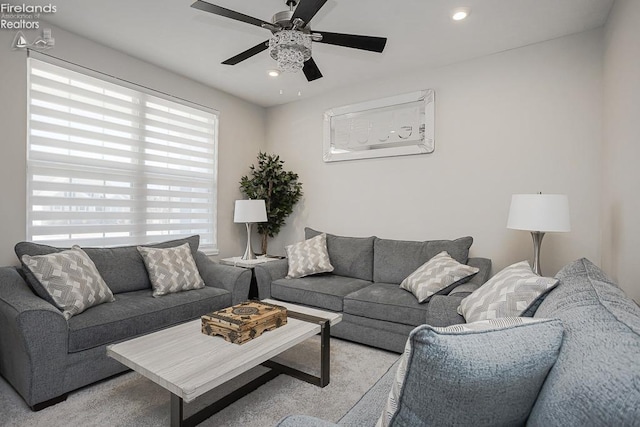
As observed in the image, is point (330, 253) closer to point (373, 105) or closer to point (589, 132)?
point (373, 105)

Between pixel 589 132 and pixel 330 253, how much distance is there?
2.63 meters

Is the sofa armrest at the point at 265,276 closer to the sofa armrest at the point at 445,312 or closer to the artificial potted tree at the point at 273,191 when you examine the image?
the artificial potted tree at the point at 273,191

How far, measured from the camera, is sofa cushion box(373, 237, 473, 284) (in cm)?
304

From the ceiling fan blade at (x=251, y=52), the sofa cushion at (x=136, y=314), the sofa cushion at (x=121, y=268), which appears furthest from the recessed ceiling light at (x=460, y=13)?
the sofa cushion at (x=121, y=268)

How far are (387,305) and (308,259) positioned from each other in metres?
1.11

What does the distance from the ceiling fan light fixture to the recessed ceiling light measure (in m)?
1.18

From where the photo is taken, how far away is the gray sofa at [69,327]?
73.7 inches

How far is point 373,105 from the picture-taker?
3830 mm

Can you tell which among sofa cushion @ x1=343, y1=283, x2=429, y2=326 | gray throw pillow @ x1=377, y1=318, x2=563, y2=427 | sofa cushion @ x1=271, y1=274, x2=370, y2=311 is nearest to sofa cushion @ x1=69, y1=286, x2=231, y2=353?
sofa cushion @ x1=271, y1=274, x2=370, y2=311

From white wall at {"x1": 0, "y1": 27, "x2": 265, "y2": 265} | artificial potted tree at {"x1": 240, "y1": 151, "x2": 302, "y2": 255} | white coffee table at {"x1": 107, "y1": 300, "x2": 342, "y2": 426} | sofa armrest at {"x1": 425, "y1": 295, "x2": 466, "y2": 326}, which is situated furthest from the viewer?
artificial potted tree at {"x1": 240, "y1": 151, "x2": 302, "y2": 255}

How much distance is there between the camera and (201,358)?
1.66 metres

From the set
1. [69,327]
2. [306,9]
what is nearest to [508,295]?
Answer: [306,9]

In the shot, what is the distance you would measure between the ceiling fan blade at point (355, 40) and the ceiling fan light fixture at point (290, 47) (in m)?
0.13

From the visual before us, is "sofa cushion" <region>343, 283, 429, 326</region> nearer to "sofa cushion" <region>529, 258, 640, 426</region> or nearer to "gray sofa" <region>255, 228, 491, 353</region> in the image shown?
"gray sofa" <region>255, 228, 491, 353</region>
